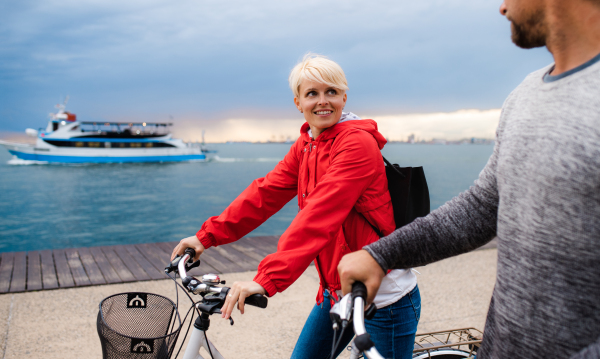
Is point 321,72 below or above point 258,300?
above

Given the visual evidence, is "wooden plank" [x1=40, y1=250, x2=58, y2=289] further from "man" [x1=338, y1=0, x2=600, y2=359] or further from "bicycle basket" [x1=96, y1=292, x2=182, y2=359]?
"man" [x1=338, y1=0, x2=600, y2=359]

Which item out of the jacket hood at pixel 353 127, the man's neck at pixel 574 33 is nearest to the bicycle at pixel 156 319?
the jacket hood at pixel 353 127

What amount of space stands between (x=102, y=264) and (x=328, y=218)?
16.7 feet

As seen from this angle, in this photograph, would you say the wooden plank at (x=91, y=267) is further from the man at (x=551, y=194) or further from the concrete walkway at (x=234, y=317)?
the man at (x=551, y=194)

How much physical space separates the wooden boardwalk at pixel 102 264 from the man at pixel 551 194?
16.2 feet

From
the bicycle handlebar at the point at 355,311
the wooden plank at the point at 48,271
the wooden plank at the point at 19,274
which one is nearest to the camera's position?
the bicycle handlebar at the point at 355,311

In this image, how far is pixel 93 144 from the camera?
62312 mm

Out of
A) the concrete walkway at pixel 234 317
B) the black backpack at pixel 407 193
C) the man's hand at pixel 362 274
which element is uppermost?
the black backpack at pixel 407 193

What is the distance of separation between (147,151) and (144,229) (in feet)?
147

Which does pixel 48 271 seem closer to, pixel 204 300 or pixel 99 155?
pixel 204 300

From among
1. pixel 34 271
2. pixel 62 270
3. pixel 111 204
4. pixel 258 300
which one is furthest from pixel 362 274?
pixel 111 204

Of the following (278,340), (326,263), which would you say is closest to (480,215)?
(326,263)

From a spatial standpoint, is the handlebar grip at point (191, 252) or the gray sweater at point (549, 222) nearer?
the gray sweater at point (549, 222)

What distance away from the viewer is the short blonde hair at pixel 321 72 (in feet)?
6.19
